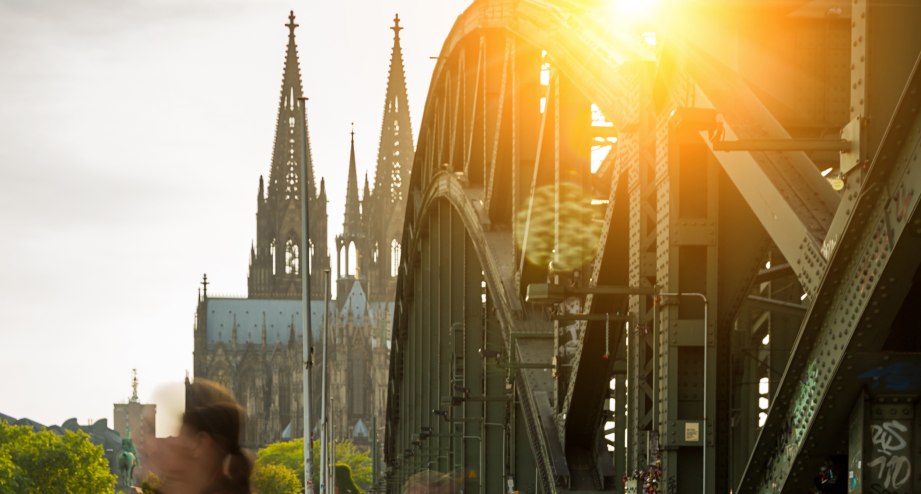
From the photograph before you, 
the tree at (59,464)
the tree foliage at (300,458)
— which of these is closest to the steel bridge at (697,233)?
the tree at (59,464)

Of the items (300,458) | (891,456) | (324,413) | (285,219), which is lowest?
(300,458)

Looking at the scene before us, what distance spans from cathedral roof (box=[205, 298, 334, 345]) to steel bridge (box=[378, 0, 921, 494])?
508 feet

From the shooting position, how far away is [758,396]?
24.3 metres

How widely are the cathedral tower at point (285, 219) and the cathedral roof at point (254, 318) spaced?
1.49 meters

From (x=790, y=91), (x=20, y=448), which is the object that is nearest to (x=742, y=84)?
(x=790, y=91)

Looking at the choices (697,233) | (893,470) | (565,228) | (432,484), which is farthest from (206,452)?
(565,228)

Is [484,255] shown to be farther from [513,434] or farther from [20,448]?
[20,448]

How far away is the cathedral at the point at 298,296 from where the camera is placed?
172500 mm

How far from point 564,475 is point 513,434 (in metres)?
5.98

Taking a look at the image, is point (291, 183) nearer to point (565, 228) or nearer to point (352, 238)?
point (352, 238)

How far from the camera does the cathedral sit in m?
172

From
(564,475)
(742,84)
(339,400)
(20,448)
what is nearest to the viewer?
(742,84)

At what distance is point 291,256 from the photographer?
184750 mm

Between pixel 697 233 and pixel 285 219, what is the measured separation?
169969 mm
